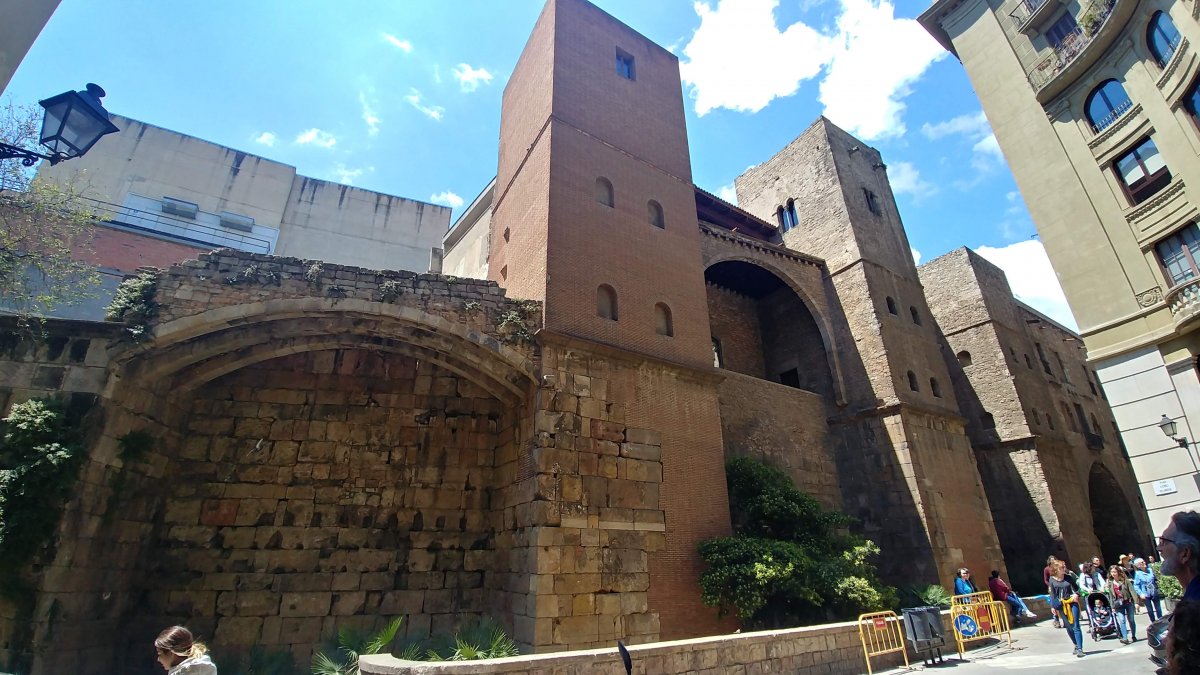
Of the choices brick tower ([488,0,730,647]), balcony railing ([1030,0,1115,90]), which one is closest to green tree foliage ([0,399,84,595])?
brick tower ([488,0,730,647])

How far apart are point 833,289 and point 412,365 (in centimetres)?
1476

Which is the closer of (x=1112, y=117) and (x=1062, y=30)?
(x=1112, y=117)

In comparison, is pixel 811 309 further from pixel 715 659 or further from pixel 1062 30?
pixel 715 659

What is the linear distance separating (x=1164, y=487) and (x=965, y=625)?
578 centimetres

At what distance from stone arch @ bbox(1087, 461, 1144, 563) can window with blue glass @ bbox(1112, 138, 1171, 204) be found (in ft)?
53.9

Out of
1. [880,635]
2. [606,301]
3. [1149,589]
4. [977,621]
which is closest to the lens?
[880,635]

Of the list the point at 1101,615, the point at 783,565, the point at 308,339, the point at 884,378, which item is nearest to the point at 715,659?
the point at 783,565

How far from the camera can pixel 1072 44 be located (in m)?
14.4

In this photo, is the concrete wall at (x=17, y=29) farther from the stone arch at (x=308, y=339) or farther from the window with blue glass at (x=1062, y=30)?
the window with blue glass at (x=1062, y=30)

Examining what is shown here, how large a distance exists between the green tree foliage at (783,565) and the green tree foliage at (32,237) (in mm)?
12662

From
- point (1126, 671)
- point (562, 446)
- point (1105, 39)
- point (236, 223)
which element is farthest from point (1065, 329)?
point (236, 223)

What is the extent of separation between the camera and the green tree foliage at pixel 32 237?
31.3ft

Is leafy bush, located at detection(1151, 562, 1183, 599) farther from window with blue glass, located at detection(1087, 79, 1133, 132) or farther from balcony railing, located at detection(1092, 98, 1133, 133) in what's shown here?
window with blue glass, located at detection(1087, 79, 1133, 132)

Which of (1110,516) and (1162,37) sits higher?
(1162,37)
